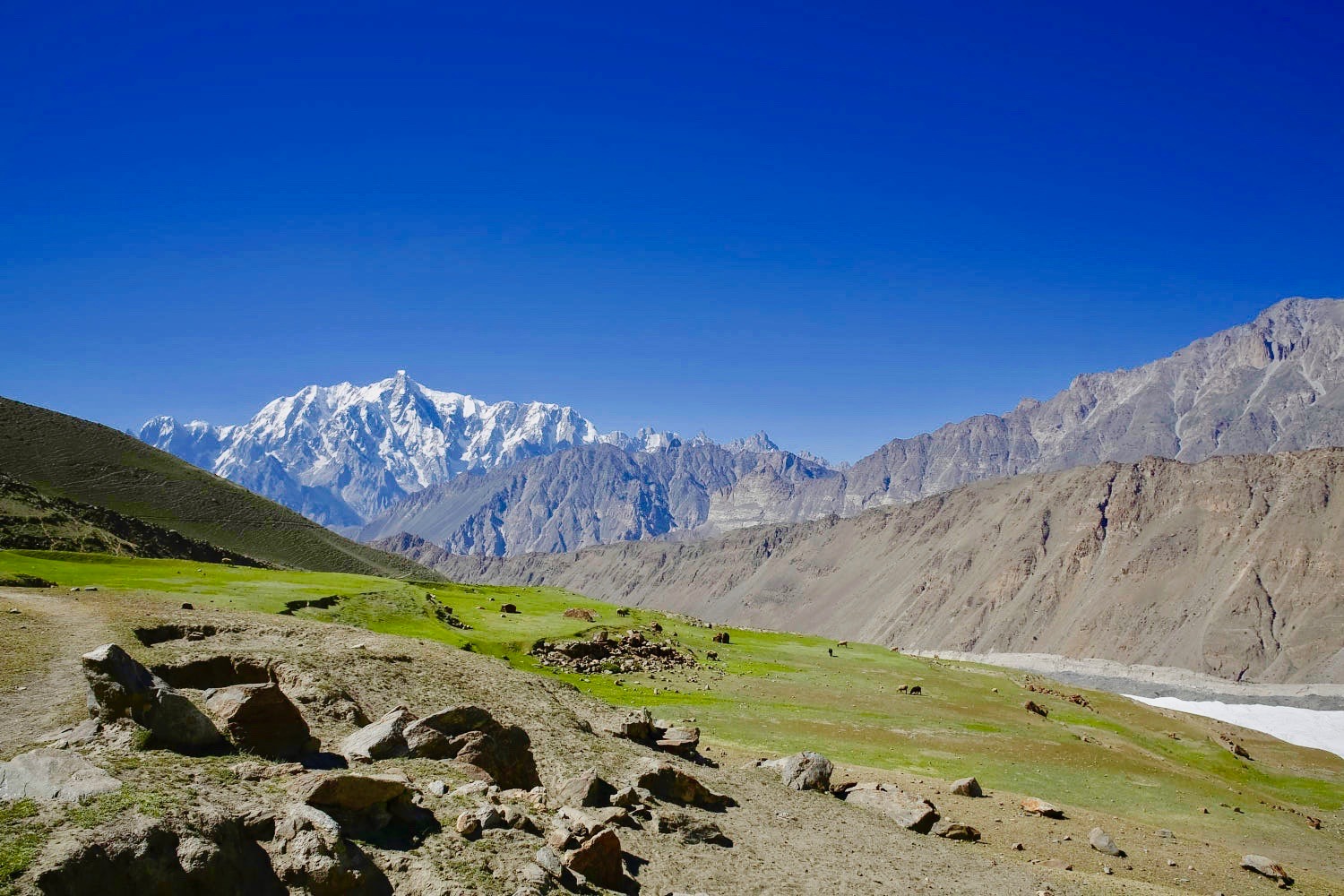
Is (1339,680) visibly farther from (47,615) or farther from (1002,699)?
(47,615)

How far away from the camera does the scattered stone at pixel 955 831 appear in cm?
2319

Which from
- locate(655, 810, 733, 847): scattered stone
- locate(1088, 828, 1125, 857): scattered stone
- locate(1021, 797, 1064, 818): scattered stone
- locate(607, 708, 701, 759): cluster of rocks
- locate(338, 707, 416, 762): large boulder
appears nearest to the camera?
locate(338, 707, 416, 762): large boulder

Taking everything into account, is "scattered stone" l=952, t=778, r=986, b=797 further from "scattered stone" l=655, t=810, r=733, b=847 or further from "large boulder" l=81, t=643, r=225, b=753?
"large boulder" l=81, t=643, r=225, b=753

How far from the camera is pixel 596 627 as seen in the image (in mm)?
59906

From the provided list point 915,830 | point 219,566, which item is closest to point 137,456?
point 219,566

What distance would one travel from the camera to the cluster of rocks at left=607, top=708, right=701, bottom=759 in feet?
88.1

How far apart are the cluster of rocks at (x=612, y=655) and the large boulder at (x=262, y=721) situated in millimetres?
31982

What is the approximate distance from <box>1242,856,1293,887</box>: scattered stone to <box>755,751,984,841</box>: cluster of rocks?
33.8 ft

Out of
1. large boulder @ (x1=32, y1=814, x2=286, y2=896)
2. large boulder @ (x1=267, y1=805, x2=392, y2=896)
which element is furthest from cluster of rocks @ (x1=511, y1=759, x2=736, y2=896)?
large boulder @ (x1=32, y1=814, x2=286, y2=896)

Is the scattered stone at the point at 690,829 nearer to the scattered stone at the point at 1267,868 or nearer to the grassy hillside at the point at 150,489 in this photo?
the scattered stone at the point at 1267,868

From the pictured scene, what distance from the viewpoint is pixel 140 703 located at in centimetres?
1491

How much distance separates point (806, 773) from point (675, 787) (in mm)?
6432

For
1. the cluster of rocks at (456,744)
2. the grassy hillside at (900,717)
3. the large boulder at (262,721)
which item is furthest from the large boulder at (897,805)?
the large boulder at (262,721)

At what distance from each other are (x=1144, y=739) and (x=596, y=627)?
41182mm
